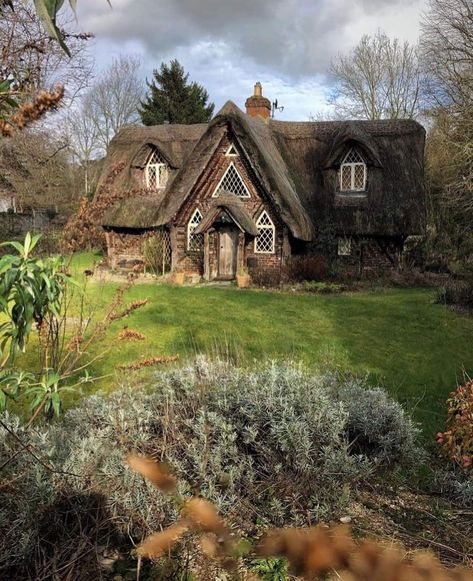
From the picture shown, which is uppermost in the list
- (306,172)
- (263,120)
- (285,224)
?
(263,120)

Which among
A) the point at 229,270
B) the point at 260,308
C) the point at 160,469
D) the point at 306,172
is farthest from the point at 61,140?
the point at 160,469

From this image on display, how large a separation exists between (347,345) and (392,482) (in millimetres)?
5206

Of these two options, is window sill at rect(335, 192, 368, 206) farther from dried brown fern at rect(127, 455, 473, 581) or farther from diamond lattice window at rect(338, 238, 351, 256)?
dried brown fern at rect(127, 455, 473, 581)

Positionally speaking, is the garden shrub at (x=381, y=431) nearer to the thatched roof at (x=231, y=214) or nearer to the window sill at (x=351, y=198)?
the thatched roof at (x=231, y=214)

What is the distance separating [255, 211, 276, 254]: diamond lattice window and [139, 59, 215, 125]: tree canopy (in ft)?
73.1

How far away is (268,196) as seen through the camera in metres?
18.7

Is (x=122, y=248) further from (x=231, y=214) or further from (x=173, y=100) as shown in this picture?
(x=173, y=100)

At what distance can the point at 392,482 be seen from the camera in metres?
4.87

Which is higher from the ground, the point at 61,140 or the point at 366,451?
the point at 61,140

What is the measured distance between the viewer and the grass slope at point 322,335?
7.95m

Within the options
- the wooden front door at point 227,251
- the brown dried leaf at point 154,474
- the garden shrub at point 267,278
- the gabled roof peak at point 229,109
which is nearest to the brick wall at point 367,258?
the garden shrub at point 267,278

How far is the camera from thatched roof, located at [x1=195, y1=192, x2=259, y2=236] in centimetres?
1845

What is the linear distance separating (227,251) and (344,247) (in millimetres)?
4763

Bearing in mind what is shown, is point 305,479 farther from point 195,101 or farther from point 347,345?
point 195,101
